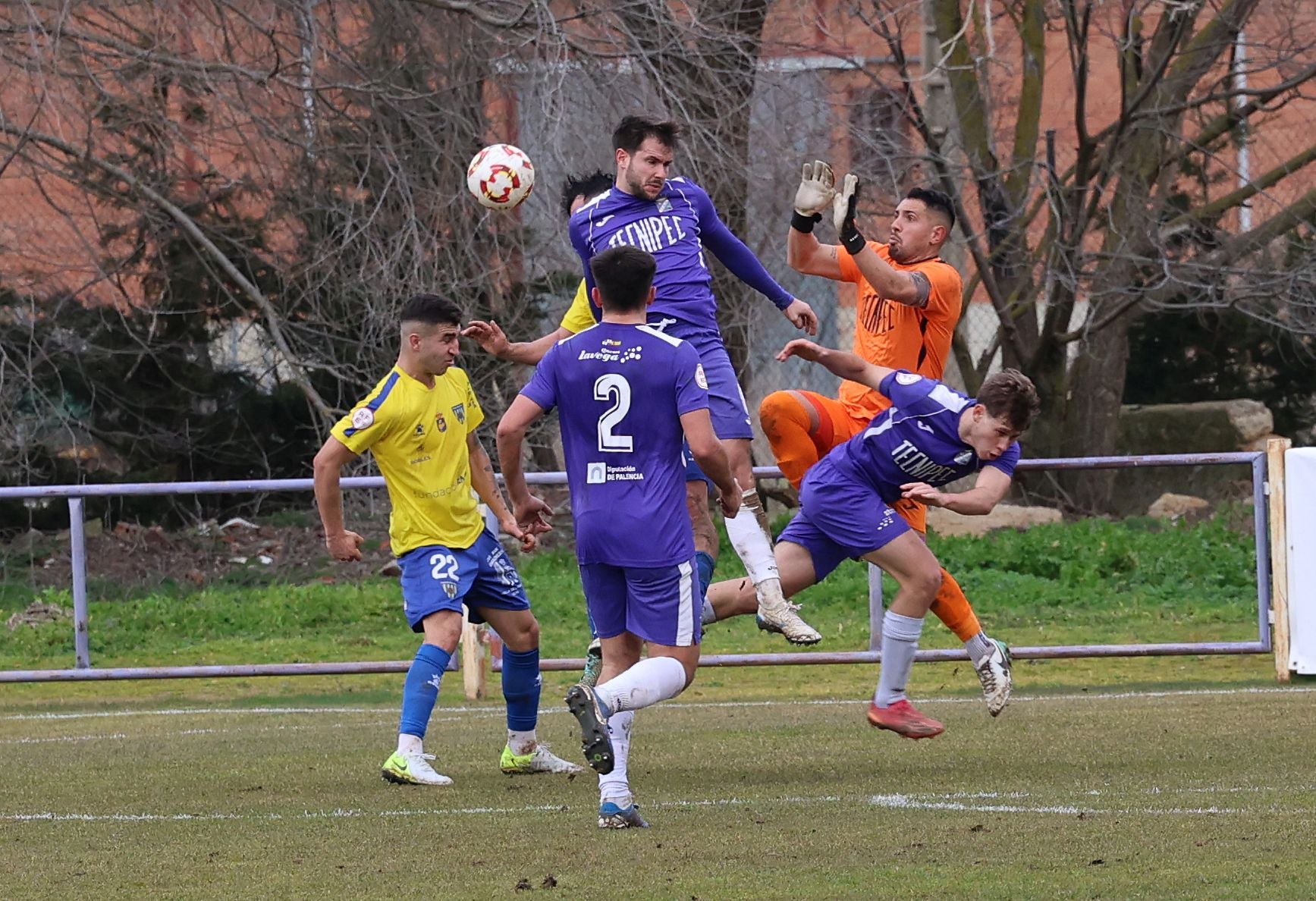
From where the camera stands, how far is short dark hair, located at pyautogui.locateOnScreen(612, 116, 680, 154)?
26.4ft

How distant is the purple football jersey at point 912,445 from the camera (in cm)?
789

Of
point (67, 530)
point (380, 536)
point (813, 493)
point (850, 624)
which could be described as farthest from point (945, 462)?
point (67, 530)

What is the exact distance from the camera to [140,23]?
14.4m

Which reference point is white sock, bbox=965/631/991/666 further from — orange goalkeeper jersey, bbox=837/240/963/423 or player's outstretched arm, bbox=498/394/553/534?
player's outstretched arm, bbox=498/394/553/534

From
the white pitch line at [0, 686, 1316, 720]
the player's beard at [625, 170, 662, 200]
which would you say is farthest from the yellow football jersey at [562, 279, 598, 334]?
the white pitch line at [0, 686, 1316, 720]

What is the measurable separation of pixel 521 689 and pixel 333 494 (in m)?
1.17

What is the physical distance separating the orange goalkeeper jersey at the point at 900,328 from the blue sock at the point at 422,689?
2.25 metres

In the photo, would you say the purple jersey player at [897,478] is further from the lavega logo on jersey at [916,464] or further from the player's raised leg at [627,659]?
the player's raised leg at [627,659]

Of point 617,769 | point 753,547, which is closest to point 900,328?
point 753,547

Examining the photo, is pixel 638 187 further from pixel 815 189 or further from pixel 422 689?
pixel 422 689

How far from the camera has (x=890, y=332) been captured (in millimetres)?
8797

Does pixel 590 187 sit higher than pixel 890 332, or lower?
higher

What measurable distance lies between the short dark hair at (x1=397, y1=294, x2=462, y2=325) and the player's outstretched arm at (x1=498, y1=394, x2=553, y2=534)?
3.24 ft

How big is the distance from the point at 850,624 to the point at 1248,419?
24.1 feet
